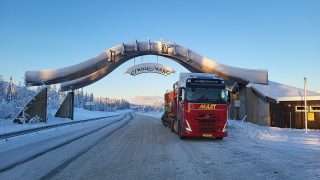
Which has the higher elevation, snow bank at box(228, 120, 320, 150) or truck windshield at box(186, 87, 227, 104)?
truck windshield at box(186, 87, 227, 104)

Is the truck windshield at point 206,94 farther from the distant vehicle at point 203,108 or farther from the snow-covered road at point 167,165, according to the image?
the snow-covered road at point 167,165

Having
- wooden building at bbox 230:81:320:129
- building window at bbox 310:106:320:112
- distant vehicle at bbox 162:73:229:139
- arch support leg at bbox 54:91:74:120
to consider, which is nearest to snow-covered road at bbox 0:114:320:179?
distant vehicle at bbox 162:73:229:139

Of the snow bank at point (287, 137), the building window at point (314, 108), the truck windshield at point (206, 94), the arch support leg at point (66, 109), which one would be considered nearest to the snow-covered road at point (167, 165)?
the snow bank at point (287, 137)

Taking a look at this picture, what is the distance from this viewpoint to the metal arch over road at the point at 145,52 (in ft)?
103

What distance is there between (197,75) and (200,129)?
10.9 feet

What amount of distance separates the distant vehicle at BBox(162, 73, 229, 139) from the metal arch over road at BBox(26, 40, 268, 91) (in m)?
12.9

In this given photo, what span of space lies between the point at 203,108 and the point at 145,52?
15.6m

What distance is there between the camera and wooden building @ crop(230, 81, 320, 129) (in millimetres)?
27022

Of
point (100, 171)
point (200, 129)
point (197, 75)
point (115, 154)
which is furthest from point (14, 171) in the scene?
point (197, 75)

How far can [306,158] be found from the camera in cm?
1130

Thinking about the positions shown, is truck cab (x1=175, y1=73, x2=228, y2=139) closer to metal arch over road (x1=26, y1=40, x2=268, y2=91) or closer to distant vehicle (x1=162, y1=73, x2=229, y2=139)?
distant vehicle (x1=162, y1=73, x2=229, y2=139)

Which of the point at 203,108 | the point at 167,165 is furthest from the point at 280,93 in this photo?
the point at 167,165

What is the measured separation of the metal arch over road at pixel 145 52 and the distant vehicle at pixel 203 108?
42.4 ft

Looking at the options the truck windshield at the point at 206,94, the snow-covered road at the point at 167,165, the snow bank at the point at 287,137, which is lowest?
the snow bank at the point at 287,137
